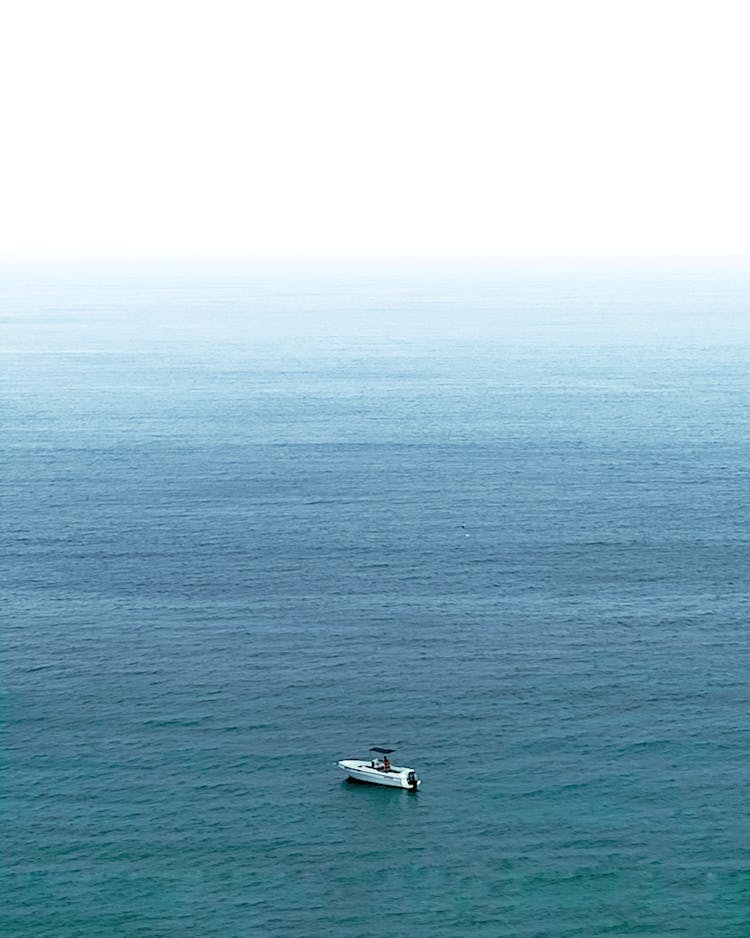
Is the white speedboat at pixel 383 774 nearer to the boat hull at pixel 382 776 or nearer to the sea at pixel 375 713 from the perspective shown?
the boat hull at pixel 382 776

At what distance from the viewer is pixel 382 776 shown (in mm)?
102312

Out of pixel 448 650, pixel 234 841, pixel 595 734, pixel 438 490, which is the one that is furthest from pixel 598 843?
pixel 438 490

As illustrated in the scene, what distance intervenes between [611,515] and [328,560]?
4180cm

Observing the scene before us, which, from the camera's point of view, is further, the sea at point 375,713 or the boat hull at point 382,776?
the boat hull at point 382,776

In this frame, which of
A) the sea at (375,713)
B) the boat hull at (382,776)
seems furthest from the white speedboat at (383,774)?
the sea at (375,713)

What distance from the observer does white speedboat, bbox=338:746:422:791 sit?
102312 mm

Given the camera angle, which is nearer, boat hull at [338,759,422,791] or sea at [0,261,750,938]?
sea at [0,261,750,938]

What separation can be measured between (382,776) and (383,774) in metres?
0.24

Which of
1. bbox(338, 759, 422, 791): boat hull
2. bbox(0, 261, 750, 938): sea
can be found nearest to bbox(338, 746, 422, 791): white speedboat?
bbox(338, 759, 422, 791): boat hull

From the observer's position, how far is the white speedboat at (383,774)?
102 meters

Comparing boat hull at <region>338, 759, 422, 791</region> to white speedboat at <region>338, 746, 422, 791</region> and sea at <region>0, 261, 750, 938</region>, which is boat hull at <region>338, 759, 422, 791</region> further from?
sea at <region>0, 261, 750, 938</region>

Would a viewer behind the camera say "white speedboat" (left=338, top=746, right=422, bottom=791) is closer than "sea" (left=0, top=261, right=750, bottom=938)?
No

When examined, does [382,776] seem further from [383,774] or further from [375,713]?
[375,713]

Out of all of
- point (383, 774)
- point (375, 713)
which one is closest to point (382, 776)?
point (383, 774)
